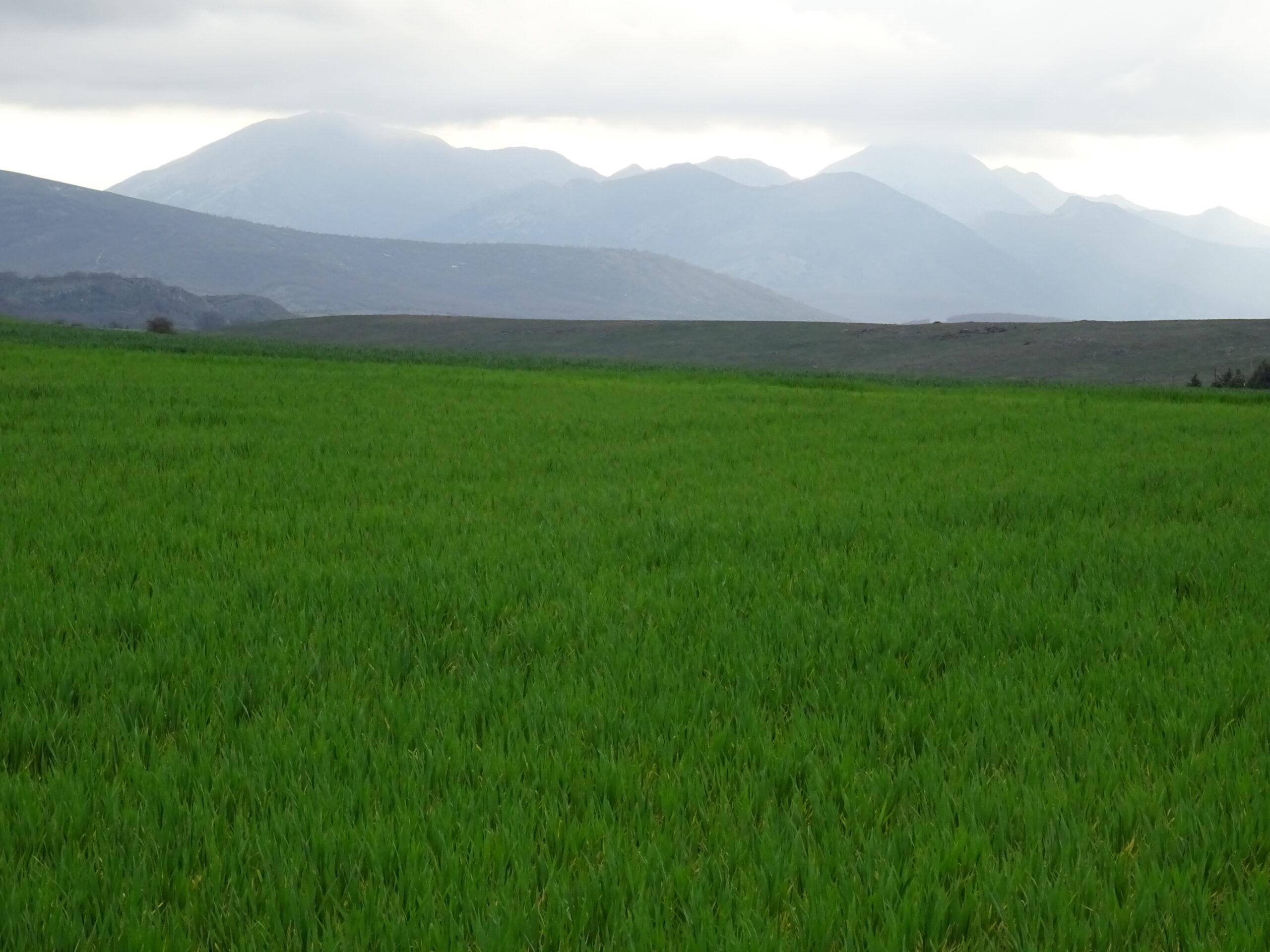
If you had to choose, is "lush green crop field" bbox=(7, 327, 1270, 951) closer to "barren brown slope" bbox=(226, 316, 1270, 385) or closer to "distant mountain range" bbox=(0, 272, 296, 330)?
"barren brown slope" bbox=(226, 316, 1270, 385)

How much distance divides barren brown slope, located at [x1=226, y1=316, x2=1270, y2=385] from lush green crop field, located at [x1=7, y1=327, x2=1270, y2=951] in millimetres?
38384

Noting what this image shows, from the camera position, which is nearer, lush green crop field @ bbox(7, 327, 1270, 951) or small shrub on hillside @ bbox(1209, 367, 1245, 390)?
lush green crop field @ bbox(7, 327, 1270, 951)

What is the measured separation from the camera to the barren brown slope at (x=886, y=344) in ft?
157

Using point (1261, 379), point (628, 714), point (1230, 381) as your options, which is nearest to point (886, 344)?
point (1230, 381)

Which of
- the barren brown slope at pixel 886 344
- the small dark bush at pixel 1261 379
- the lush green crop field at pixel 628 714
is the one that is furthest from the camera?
the barren brown slope at pixel 886 344

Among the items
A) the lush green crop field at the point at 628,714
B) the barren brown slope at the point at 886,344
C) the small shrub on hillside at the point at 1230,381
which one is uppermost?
the barren brown slope at the point at 886,344

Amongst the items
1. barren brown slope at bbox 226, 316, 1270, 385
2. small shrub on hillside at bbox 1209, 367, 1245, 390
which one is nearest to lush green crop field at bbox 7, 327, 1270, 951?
small shrub on hillside at bbox 1209, 367, 1245, 390

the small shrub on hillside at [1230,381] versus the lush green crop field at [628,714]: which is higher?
the small shrub on hillside at [1230,381]

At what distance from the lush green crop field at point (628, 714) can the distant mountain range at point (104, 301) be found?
143926 mm

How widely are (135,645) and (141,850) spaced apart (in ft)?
7.09

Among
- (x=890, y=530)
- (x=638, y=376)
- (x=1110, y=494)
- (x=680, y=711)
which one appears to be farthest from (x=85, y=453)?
(x=638, y=376)

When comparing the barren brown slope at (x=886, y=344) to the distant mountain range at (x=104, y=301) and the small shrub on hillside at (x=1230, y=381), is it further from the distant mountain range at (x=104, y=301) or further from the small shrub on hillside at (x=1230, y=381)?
the distant mountain range at (x=104, y=301)

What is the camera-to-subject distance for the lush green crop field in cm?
284

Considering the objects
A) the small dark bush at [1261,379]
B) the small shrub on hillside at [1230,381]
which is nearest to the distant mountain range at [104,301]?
the small shrub on hillside at [1230,381]
